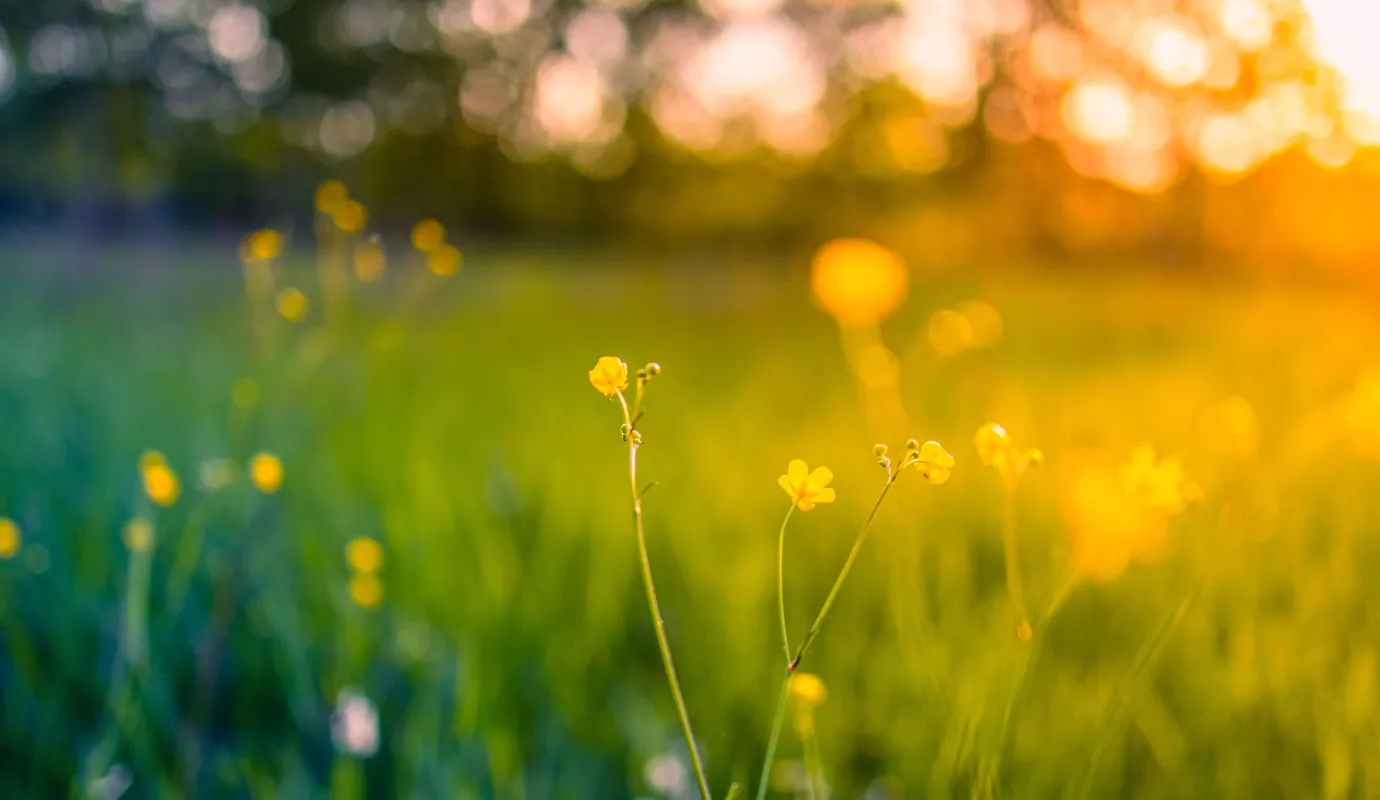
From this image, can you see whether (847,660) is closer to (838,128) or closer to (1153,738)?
(1153,738)

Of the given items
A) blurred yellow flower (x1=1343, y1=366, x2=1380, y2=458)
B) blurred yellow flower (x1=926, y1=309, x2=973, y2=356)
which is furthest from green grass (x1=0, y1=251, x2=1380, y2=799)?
blurred yellow flower (x1=926, y1=309, x2=973, y2=356)

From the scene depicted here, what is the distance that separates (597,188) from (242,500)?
1431cm

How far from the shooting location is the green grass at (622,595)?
1.32 meters

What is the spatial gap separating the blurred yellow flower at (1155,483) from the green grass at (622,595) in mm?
183

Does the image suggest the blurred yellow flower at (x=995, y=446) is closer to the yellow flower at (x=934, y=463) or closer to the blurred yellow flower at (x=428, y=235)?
the yellow flower at (x=934, y=463)

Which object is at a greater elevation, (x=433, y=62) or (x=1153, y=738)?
(x=433, y=62)

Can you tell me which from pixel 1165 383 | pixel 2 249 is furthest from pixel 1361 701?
pixel 2 249

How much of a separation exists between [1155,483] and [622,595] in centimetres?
117

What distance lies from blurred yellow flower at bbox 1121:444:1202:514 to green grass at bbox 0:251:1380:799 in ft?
0.60

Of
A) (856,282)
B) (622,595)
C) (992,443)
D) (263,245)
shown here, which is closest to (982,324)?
(856,282)

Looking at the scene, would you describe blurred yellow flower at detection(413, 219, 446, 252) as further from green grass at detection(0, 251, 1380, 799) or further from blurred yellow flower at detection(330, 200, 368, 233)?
green grass at detection(0, 251, 1380, 799)

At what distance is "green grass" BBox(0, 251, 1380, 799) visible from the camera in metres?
1.32

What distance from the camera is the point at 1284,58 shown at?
6207 mm

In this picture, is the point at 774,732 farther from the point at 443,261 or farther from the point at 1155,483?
the point at 443,261
